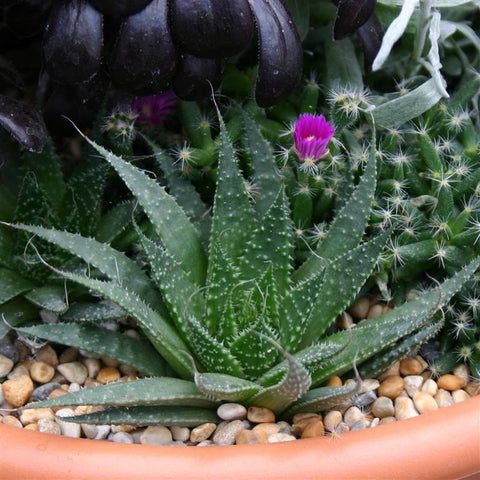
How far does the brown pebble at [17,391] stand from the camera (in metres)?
1.23

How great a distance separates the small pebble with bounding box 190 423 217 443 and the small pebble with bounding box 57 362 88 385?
244 millimetres

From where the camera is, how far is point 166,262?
→ 114 centimetres

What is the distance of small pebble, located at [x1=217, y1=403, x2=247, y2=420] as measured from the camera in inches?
44.7

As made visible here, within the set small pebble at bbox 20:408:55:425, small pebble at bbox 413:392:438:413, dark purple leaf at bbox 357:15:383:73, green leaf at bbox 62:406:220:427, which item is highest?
dark purple leaf at bbox 357:15:383:73

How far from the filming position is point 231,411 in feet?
3.72

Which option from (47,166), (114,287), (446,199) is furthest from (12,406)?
(446,199)

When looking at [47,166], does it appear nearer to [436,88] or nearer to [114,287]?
[114,287]

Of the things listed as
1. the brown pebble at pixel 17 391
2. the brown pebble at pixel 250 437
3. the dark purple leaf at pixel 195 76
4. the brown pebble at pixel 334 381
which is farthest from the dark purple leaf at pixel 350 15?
the brown pebble at pixel 17 391

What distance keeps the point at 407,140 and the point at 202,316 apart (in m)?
0.56

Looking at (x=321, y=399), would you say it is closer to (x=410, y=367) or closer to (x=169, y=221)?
(x=410, y=367)

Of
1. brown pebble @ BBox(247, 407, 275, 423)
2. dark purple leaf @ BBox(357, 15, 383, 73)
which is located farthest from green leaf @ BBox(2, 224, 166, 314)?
dark purple leaf @ BBox(357, 15, 383, 73)

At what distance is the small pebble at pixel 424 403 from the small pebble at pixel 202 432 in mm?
329

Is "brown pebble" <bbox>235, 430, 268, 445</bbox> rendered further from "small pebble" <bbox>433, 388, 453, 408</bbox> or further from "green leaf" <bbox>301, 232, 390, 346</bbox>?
"small pebble" <bbox>433, 388, 453, 408</bbox>

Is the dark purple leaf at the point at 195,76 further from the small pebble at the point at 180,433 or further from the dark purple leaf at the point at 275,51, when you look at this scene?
the small pebble at the point at 180,433
